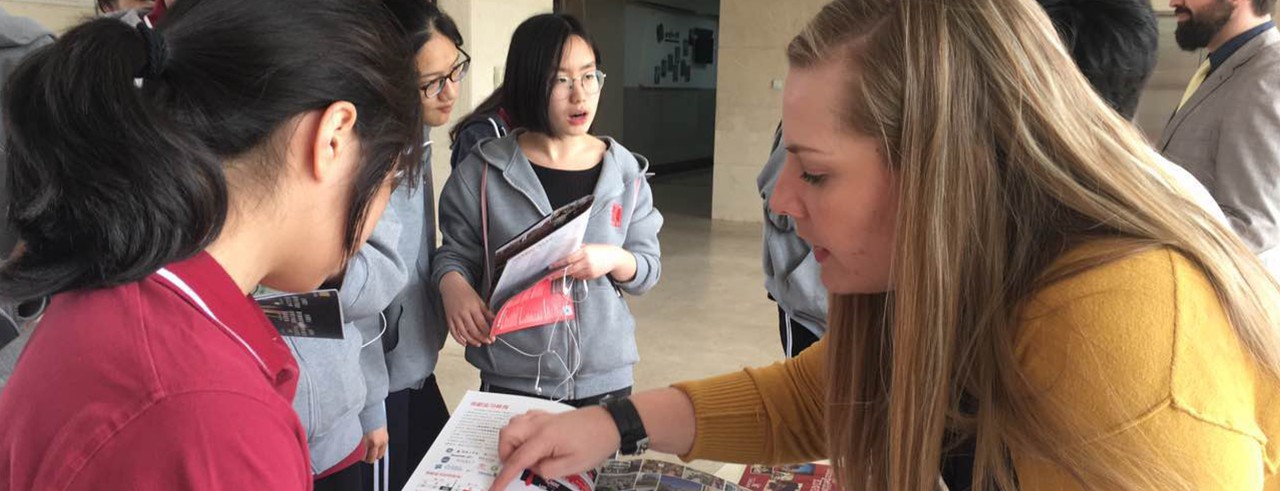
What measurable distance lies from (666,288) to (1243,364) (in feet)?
14.8

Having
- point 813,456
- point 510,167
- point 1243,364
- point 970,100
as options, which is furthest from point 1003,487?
point 510,167

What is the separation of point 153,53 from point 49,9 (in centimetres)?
301

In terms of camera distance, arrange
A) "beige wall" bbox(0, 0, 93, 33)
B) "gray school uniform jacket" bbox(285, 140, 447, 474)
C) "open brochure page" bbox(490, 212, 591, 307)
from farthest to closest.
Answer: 1. "beige wall" bbox(0, 0, 93, 33)
2. "open brochure page" bbox(490, 212, 591, 307)
3. "gray school uniform jacket" bbox(285, 140, 447, 474)

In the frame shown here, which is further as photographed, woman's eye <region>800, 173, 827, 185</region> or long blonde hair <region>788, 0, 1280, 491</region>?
woman's eye <region>800, 173, 827, 185</region>

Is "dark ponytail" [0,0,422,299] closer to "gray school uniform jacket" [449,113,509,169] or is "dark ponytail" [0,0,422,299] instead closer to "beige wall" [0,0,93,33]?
"gray school uniform jacket" [449,113,509,169]

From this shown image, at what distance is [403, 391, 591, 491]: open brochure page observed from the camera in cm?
105

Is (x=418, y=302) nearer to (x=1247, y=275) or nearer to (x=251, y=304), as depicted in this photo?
(x=251, y=304)

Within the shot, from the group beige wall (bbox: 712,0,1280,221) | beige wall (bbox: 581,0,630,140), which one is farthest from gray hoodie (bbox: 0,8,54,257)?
beige wall (bbox: 581,0,630,140)

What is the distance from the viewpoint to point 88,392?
585 mm

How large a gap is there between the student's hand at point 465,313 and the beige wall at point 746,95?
19.0ft

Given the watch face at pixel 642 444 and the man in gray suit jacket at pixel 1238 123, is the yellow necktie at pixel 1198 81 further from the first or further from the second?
the watch face at pixel 642 444

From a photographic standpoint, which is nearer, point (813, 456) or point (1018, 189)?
point (1018, 189)

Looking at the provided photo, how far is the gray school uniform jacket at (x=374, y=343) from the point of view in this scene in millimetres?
1455

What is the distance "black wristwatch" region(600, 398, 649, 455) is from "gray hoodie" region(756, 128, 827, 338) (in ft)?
3.00
